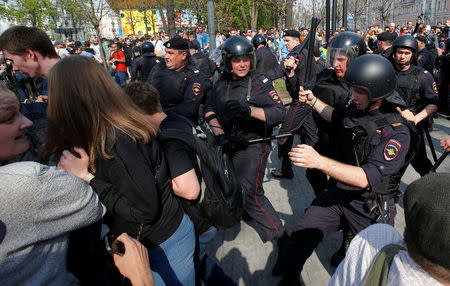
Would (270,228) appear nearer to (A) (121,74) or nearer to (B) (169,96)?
(B) (169,96)

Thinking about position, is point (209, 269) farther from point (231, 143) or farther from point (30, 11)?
point (30, 11)

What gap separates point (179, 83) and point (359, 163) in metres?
2.60

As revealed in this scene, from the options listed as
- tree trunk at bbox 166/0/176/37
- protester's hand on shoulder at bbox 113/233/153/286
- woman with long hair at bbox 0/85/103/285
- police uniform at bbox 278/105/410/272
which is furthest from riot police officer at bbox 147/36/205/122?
tree trunk at bbox 166/0/176/37

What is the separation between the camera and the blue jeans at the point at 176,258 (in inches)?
73.6

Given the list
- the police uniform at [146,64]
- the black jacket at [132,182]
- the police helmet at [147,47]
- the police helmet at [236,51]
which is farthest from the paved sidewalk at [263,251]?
the police helmet at [147,47]

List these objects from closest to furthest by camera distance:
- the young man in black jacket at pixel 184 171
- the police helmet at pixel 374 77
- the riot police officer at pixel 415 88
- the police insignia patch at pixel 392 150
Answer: the young man in black jacket at pixel 184 171, the police insignia patch at pixel 392 150, the police helmet at pixel 374 77, the riot police officer at pixel 415 88

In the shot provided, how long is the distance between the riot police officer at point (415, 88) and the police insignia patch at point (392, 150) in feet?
6.78

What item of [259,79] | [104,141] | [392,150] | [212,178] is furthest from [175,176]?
[259,79]

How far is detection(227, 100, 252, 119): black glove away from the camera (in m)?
3.05

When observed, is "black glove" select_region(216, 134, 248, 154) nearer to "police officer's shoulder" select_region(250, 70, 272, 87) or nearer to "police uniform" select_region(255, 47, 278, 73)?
"police officer's shoulder" select_region(250, 70, 272, 87)

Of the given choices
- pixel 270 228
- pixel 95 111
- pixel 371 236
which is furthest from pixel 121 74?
pixel 371 236

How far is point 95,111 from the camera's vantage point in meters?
1.61

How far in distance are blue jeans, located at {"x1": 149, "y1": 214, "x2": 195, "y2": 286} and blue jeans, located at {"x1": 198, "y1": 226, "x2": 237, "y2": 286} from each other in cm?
30

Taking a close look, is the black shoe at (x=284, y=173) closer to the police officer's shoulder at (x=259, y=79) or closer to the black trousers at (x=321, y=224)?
the police officer's shoulder at (x=259, y=79)
